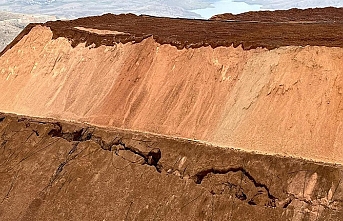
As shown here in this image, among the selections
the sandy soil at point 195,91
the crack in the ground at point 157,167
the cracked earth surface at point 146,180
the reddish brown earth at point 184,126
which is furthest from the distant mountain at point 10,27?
the cracked earth surface at point 146,180

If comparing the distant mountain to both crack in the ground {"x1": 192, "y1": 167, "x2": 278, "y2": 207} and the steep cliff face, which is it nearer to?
the steep cliff face

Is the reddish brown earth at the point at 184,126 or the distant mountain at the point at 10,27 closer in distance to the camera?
the reddish brown earth at the point at 184,126

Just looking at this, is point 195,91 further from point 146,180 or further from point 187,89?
point 146,180

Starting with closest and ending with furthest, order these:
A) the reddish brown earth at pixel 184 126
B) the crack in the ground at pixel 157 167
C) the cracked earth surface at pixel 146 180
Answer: the cracked earth surface at pixel 146 180, the crack in the ground at pixel 157 167, the reddish brown earth at pixel 184 126

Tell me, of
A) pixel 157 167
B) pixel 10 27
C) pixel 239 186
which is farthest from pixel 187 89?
pixel 10 27

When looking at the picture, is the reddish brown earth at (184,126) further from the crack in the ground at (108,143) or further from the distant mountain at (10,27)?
the distant mountain at (10,27)

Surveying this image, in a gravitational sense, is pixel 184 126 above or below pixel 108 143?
above

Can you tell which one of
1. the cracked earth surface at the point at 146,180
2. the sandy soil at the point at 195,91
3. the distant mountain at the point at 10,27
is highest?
the sandy soil at the point at 195,91
